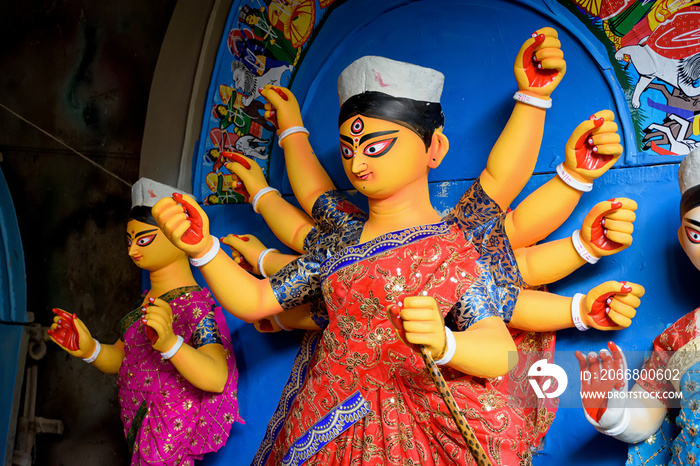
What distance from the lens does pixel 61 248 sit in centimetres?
272

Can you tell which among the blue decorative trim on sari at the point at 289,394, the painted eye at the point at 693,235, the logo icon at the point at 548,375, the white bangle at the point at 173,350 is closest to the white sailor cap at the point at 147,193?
the white bangle at the point at 173,350

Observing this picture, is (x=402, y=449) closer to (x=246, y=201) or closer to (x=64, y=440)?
(x=246, y=201)

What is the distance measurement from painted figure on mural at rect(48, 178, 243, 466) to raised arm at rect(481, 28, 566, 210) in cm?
92

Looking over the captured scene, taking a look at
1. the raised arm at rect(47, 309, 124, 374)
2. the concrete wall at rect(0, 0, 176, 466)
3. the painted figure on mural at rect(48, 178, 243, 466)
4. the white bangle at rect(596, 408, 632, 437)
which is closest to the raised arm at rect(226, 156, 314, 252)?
the painted figure on mural at rect(48, 178, 243, 466)

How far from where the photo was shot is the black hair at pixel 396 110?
145 cm

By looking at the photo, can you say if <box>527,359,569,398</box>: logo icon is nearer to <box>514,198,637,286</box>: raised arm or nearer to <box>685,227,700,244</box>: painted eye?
<box>514,198,637,286</box>: raised arm

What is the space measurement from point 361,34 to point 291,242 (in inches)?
28.9

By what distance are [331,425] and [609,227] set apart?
738mm

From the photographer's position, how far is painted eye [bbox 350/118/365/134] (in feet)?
4.77

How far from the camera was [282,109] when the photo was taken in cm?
181

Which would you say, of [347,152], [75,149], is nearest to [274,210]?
[347,152]

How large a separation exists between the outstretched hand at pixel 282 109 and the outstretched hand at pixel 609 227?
84cm

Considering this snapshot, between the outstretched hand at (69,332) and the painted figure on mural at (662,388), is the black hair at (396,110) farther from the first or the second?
the outstretched hand at (69,332)

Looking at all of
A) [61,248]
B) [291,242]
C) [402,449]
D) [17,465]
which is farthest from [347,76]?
[17,465]
